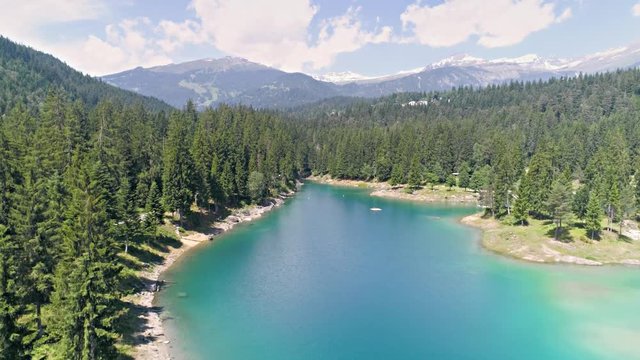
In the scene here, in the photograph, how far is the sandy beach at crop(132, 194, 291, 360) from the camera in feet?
136

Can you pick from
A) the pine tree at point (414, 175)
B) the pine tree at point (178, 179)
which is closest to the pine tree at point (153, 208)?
the pine tree at point (178, 179)

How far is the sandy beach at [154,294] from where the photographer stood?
136 feet

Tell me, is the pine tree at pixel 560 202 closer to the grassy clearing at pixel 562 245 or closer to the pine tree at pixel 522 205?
the grassy clearing at pixel 562 245

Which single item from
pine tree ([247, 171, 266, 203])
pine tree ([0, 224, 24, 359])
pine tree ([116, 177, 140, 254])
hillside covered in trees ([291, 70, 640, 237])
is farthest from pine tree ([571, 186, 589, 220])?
pine tree ([0, 224, 24, 359])

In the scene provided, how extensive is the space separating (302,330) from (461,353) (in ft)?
53.7

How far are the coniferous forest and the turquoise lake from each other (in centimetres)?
1030

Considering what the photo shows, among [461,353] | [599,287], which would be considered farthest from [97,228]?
[599,287]

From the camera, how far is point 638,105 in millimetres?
192000

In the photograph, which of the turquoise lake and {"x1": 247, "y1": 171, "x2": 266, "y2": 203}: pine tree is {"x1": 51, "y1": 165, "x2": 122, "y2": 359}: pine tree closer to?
the turquoise lake

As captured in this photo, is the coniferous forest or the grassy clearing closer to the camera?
the coniferous forest

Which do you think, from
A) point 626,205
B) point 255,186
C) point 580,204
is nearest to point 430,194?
point 580,204

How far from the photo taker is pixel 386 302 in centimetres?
5728

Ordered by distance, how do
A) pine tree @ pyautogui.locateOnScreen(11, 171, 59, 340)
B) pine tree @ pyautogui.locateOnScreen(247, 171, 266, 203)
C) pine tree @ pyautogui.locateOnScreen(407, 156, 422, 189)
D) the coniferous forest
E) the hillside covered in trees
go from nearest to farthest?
the coniferous forest → pine tree @ pyautogui.locateOnScreen(11, 171, 59, 340) → the hillside covered in trees → pine tree @ pyautogui.locateOnScreen(247, 171, 266, 203) → pine tree @ pyautogui.locateOnScreen(407, 156, 422, 189)

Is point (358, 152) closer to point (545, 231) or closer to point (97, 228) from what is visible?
point (545, 231)
